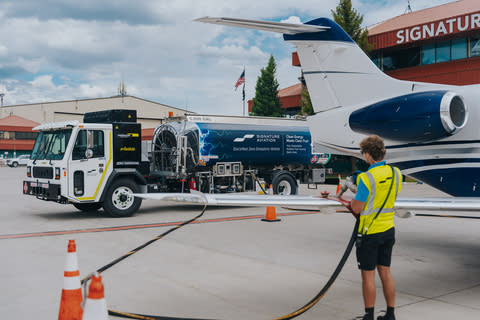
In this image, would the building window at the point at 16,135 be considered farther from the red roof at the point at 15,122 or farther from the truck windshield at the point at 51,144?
the truck windshield at the point at 51,144

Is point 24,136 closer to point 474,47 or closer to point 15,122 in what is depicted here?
point 15,122

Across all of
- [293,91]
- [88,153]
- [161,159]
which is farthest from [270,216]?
[293,91]

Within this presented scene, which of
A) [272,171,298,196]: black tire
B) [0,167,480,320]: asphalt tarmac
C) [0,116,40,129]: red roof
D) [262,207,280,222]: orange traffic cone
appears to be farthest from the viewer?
[0,116,40,129]: red roof

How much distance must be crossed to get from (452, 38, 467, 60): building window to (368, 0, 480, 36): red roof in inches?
68.4

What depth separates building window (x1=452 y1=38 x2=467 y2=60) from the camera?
1272 inches

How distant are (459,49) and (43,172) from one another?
28510 mm

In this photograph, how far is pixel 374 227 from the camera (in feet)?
17.3

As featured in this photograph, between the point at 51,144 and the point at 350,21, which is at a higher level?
the point at 350,21

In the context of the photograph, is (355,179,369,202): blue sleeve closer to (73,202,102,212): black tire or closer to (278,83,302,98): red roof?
(73,202,102,212): black tire

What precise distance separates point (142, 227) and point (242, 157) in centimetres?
579

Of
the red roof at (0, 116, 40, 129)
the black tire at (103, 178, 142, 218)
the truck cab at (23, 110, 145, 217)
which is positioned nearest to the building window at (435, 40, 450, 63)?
the truck cab at (23, 110, 145, 217)

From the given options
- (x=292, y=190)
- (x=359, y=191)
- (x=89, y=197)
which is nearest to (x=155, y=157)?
(x=89, y=197)

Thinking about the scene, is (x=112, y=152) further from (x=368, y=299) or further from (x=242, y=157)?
(x=368, y=299)

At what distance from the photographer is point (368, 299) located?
5.25 meters
